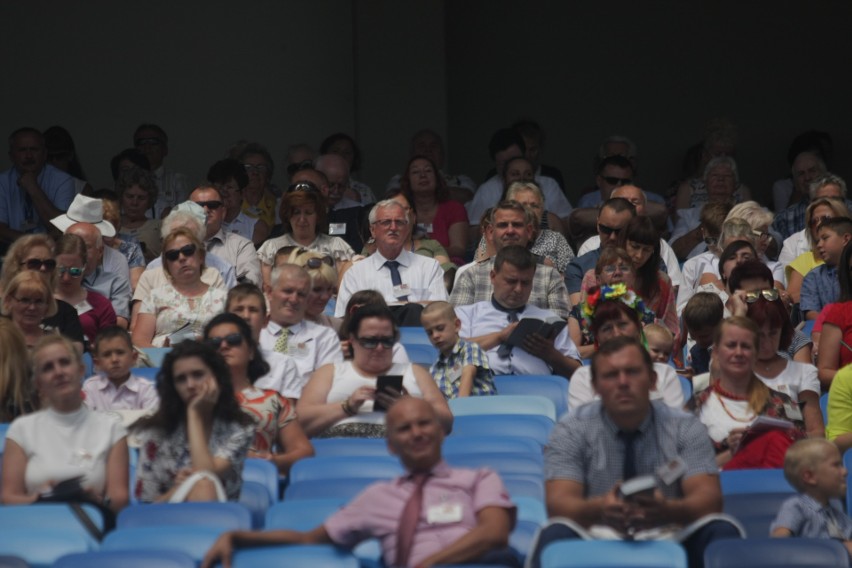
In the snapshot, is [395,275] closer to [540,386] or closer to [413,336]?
[413,336]

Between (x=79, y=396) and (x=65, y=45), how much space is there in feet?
22.1

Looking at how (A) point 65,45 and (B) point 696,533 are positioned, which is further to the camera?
(A) point 65,45

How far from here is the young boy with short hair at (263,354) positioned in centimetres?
732

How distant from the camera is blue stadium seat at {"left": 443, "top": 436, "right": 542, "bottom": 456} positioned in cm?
628

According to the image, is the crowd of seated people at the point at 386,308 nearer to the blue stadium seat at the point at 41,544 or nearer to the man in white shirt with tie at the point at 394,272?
the man in white shirt with tie at the point at 394,272

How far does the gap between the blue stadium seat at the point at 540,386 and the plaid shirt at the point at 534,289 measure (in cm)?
88

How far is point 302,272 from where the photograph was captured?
7.89m

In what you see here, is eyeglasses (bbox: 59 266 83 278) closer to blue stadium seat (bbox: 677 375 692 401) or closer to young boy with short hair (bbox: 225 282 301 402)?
young boy with short hair (bbox: 225 282 301 402)

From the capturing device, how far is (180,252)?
8570 mm

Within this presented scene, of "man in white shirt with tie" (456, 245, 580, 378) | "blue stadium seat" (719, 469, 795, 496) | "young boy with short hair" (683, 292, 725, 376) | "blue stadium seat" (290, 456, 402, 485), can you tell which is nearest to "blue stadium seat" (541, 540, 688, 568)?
"blue stadium seat" (719, 469, 795, 496)

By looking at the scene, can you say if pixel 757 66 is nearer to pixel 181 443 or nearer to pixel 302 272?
pixel 302 272

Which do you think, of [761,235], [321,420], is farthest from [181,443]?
[761,235]

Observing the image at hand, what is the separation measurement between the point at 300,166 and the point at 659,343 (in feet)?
13.2

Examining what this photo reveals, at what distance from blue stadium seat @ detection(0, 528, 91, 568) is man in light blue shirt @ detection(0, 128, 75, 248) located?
17.7 ft
